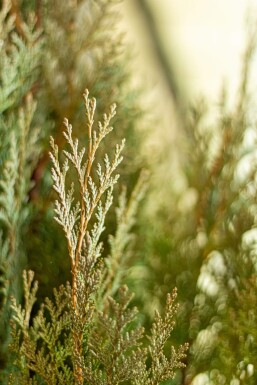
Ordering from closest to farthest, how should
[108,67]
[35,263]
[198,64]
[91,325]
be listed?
[91,325]
[35,263]
[108,67]
[198,64]

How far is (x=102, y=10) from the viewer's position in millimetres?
1295

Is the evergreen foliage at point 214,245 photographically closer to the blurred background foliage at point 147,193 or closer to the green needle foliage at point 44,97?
the blurred background foliage at point 147,193

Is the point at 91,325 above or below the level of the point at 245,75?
below

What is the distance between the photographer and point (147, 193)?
149cm

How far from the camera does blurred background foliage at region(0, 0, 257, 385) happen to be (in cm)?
116

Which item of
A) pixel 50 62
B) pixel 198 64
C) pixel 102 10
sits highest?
pixel 198 64

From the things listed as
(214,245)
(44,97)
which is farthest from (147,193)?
(44,97)

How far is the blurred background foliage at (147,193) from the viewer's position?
1158 mm

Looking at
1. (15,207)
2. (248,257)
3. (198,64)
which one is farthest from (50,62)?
(198,64)

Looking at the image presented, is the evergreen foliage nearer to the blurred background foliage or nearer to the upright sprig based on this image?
the blurred background foliage

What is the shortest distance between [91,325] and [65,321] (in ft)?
0.14

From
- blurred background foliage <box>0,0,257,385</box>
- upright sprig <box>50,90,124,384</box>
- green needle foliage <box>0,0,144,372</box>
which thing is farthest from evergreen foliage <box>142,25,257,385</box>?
upright sprig <box>50,90,124,384</box>

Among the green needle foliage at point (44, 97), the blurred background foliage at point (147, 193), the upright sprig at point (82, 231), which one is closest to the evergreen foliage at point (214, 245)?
the blurred background foliage at point (147, 193)

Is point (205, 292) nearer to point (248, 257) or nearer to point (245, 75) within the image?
point (248, 257)
